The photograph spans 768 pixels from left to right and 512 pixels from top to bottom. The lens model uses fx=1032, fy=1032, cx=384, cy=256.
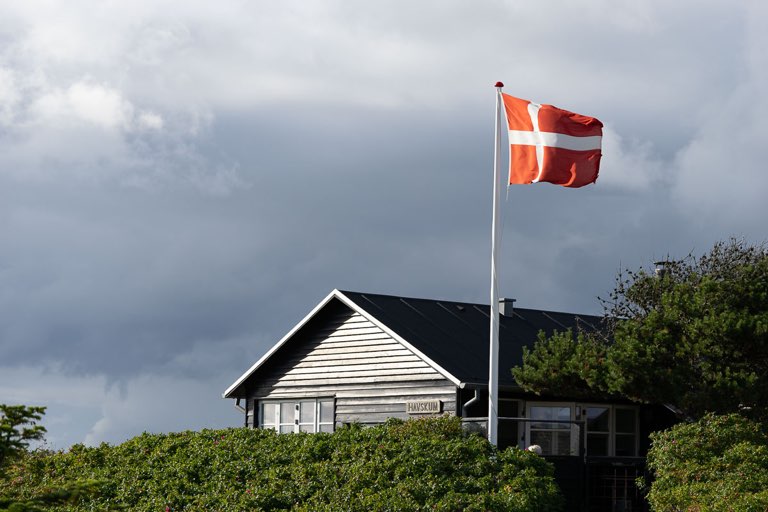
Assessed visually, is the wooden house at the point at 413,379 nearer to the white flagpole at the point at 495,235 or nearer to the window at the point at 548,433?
the window at the point at 548,433

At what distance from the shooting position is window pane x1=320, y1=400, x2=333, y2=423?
2883 centimetres

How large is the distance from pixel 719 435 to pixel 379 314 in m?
10.7

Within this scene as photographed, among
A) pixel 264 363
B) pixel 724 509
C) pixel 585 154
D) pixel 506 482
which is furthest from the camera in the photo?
pixel 264 363

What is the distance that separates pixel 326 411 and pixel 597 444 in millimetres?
7519

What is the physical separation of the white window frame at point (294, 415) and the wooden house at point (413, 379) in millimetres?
30

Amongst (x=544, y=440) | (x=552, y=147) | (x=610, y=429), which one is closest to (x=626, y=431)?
(x=610, y=429)

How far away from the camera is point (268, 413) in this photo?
31.0 metres

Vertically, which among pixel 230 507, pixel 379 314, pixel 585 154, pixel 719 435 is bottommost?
pixel 230 507

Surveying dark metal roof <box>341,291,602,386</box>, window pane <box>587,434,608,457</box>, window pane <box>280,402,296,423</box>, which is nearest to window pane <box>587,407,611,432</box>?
window pane <box>587,434,608,457</box>

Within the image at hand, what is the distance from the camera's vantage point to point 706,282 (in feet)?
70.5

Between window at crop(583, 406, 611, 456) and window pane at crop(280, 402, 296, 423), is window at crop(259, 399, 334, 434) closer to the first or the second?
window pane at crop(280, 402, 296, 423)

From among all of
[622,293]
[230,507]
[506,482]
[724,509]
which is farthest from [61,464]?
→ [724,509]

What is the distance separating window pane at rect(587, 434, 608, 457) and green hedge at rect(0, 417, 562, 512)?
769 centimetres

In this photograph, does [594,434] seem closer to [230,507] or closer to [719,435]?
[719,435]
